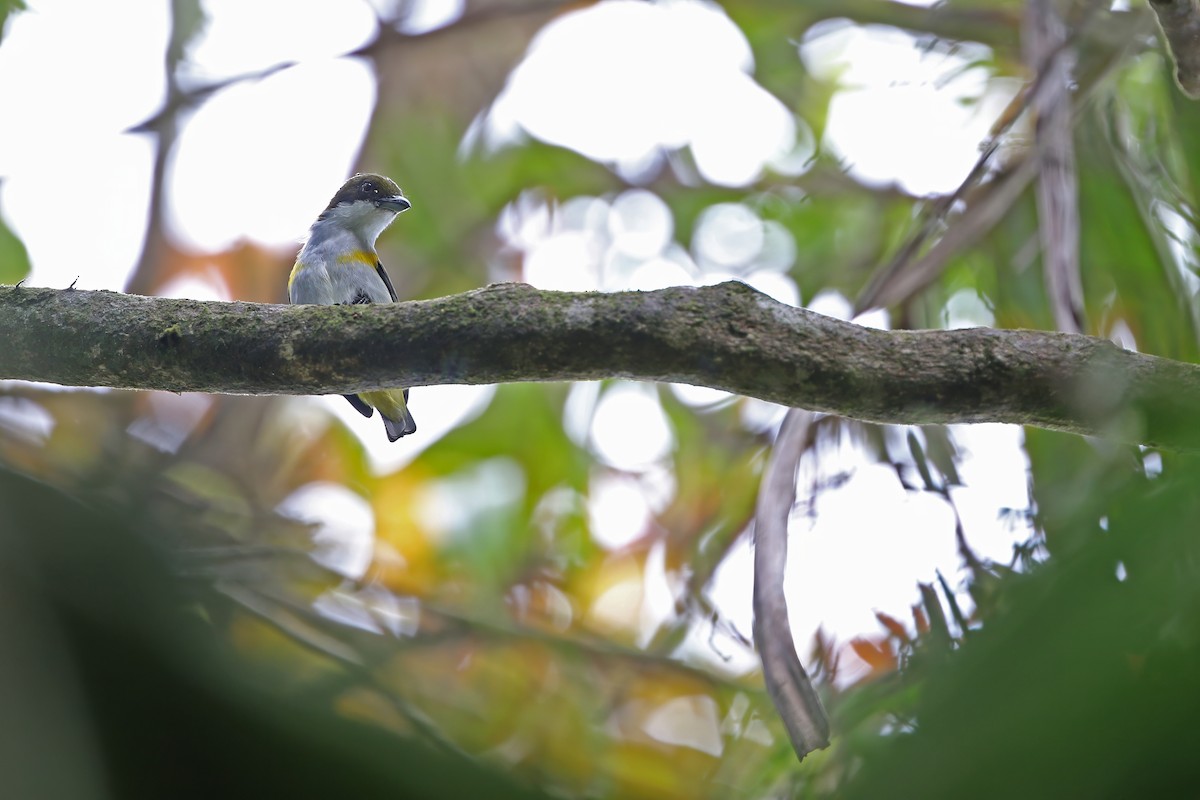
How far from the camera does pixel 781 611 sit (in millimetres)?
1404

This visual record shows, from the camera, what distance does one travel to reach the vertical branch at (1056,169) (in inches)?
88.9

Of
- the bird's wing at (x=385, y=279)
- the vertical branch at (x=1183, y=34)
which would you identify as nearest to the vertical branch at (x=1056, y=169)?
the vertical branch at (x=1183, y=34)

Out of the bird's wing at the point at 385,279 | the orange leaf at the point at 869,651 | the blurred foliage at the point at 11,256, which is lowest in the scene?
the orange leaf at the point at 869,651

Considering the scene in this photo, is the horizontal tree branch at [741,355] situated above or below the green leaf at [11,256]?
above

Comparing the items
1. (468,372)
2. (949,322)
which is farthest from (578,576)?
(468,372)

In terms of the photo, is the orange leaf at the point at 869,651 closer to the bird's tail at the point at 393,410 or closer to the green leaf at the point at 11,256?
the bird's tail at the point at 393,410

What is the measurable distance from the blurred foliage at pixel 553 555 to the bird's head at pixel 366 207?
1041mm

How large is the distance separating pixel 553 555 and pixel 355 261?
2058 millimetres

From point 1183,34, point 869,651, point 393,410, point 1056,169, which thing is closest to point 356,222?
point 393,410

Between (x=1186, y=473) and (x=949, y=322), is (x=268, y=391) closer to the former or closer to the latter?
(x=1186, y=473)

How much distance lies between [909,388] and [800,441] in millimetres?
527

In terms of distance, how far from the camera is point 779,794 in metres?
0.59

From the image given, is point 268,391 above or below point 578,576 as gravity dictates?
above

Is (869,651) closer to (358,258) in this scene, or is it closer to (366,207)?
(358,258)
